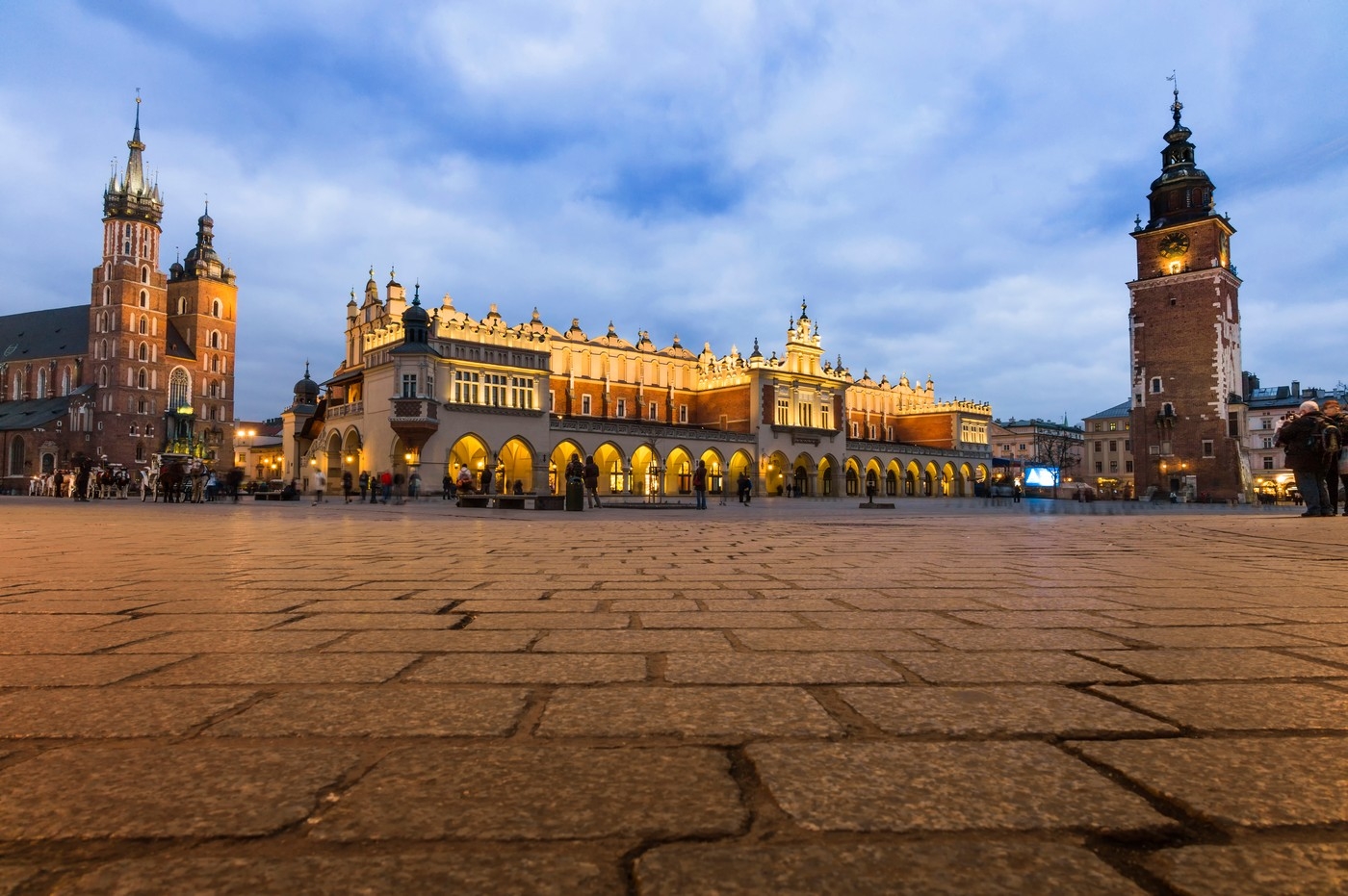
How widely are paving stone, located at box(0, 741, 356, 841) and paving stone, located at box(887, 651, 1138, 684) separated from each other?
1775 mm

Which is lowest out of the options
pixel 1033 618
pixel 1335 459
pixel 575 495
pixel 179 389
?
pixel 1033 618

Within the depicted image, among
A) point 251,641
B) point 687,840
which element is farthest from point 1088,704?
point 251,641

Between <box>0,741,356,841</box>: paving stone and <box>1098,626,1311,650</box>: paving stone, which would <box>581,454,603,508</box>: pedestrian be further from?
<box>0,741,356,841</box>: paving stone

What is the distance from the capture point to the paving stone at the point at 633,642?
2.96m

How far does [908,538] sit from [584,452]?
3383cm

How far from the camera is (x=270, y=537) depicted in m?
9.86

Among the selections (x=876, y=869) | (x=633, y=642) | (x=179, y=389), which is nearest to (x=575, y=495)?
(x=633, y=642)

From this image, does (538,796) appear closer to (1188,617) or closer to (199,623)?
(199,623)

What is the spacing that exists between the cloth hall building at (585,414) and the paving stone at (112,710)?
111ft

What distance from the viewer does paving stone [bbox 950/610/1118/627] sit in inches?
141

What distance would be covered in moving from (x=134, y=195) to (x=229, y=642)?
10169 cm

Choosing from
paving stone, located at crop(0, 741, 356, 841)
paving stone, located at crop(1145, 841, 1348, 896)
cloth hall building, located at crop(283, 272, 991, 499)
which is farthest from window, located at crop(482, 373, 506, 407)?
paving stone, located at crop(1145, 841, 1348, 896)

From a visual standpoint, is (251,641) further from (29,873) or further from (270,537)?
(270,537)

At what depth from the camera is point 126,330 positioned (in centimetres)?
7694
